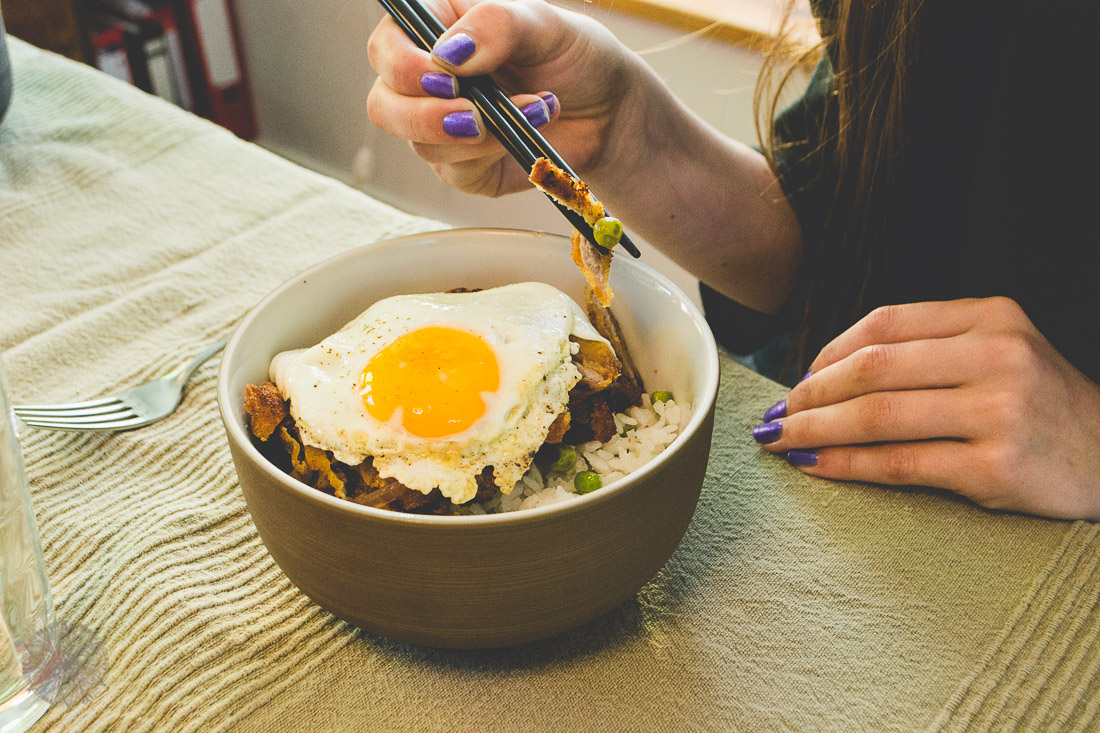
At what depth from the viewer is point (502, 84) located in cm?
117

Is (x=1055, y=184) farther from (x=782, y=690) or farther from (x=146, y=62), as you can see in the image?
(x=146, y=62)

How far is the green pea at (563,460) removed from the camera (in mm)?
900

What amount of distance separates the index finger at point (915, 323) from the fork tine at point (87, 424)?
88cm

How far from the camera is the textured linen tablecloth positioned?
2.45 feet

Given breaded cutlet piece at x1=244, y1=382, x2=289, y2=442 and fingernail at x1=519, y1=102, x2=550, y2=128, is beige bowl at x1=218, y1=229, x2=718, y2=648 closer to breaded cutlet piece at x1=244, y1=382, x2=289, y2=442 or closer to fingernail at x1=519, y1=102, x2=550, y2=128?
breaded cutlet piece at x1=244, y1=382, x2=289, y2=442

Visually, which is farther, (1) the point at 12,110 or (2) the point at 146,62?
(2) the point at 146,62

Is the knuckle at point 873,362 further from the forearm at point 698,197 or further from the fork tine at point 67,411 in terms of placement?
the fork tine at point 67,411

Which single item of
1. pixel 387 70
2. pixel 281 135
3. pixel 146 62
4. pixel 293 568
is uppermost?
pixel 387 70

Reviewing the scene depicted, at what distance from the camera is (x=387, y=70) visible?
1.00 metres

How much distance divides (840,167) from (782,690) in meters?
0.83

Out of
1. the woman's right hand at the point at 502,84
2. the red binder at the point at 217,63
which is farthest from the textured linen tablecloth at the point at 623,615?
the red binder at the point at 217,63

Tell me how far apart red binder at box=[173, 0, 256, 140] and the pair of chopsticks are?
2783mm

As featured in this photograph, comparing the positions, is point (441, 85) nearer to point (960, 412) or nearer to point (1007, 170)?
point (960, 412)

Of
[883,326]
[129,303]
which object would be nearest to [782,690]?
[883,326]
